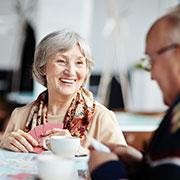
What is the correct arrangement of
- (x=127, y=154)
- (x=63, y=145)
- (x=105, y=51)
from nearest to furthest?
1. (x=127, y=154)
2. (x=63, y=145)
3. (x=105, y=51)

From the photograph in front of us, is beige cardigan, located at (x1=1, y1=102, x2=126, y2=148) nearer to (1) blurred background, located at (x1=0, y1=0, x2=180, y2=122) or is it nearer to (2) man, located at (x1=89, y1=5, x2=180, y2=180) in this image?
(2) man, located at (x1=89, y1=5, x2=180, y2=180)

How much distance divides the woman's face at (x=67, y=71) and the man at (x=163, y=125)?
649mm

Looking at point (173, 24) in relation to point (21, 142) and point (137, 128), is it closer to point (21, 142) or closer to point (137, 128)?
point (21, 142)

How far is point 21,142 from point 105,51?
4.70 m

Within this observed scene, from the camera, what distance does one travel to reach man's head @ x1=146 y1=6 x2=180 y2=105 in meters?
0.94

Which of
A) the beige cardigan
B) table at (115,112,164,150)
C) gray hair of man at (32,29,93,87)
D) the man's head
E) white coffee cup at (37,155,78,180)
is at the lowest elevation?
table at (115,112,164,150)

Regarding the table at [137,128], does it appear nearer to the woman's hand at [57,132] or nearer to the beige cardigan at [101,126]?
the beige cardigan at [101,126]

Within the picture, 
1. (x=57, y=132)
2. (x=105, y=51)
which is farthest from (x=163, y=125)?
(x=105, y=51)

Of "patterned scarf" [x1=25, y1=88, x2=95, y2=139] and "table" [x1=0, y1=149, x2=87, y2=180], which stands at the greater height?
"patterned scarf" [x1=25, y1=88, x2=95, y2=139]

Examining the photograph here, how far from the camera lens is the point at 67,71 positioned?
1.63m

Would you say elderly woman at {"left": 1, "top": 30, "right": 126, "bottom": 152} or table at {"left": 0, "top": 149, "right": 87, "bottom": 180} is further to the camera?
elderly woman at {"left": 1, "top": 30, "right": 126, "bottom": 152}

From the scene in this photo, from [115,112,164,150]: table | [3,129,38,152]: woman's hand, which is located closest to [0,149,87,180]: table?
[3,129,38,152]: woman's hand

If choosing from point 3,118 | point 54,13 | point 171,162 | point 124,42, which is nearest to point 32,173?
point 171,162

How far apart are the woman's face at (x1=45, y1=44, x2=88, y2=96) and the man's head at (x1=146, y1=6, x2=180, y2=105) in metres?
0.67
